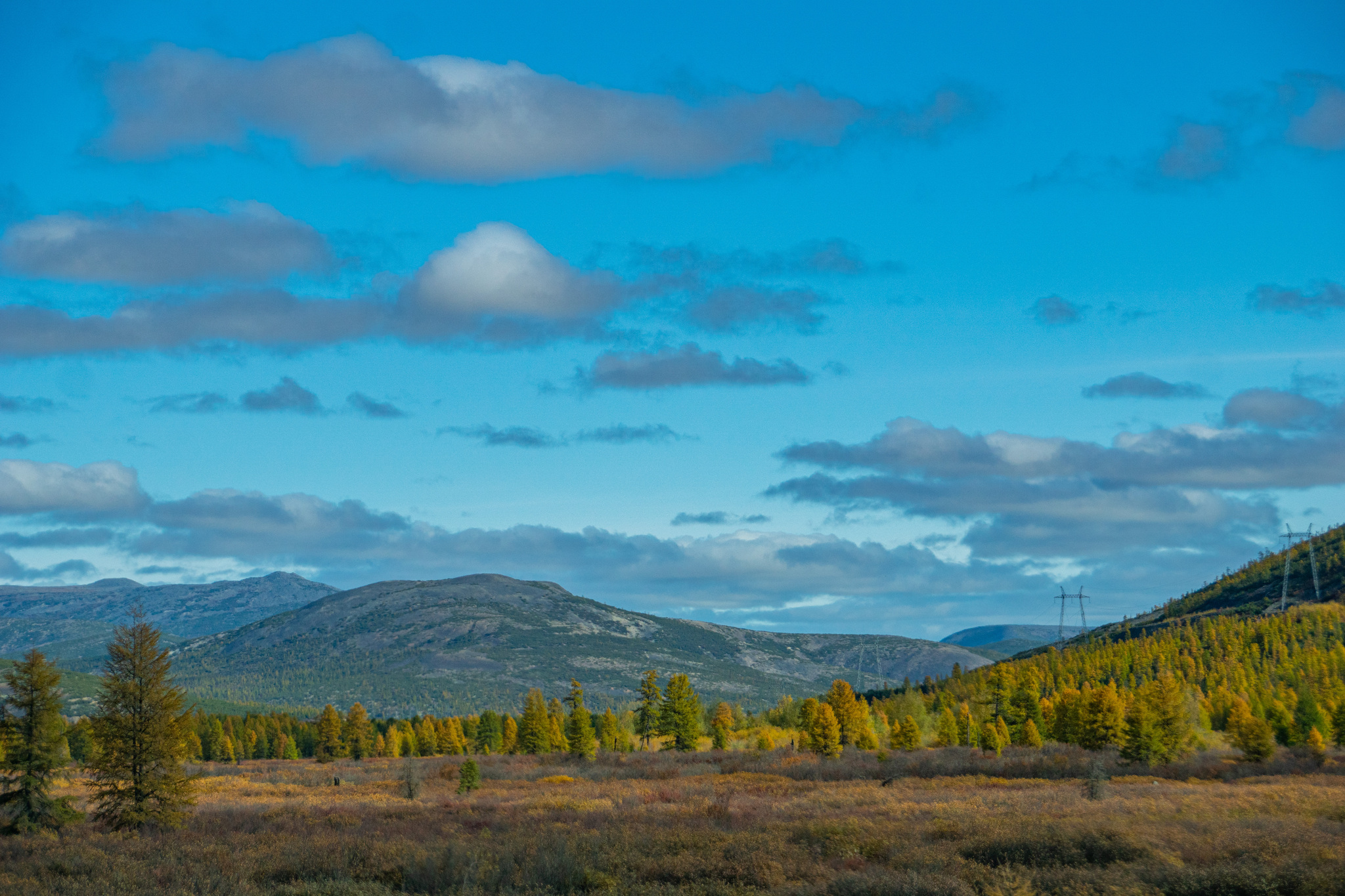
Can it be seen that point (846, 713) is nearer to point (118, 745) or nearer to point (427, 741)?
point (427, 741)

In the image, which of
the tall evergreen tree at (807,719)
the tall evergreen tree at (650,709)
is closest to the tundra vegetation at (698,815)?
the tall evergreen tree at (807,719)

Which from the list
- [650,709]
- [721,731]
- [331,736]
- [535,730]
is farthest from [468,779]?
[331,736]

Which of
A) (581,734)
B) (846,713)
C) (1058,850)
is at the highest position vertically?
(1058,850)

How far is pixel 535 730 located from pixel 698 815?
85.1 metres

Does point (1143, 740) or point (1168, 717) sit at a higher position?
point (1168, 717)

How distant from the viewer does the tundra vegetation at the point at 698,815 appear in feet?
63.4

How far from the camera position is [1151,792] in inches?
1838

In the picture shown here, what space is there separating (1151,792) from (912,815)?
20086 millimetres

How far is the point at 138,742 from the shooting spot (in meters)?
34.9

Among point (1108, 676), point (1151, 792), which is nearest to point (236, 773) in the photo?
point (1151, 792)

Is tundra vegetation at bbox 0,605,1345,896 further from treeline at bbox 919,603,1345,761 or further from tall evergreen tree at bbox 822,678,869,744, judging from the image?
tall evergreen tree at bbox 822,678,869,744

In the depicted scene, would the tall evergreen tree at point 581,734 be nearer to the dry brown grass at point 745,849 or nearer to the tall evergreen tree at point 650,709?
the tall evergreen tree at point 650,709

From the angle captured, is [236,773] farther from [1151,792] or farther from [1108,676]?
[1108,676]

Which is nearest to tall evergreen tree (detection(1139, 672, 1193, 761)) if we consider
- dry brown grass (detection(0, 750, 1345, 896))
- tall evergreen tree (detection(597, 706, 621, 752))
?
dry brown grass (detection(0, 750, 1345, 896))
